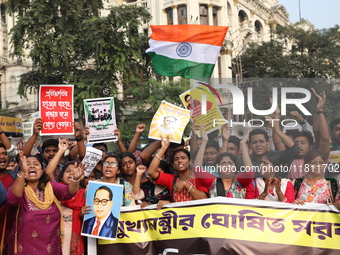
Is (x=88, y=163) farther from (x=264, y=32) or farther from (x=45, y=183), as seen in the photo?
(x=264, y=32)

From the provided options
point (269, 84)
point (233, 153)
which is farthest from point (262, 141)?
point (269, 84)

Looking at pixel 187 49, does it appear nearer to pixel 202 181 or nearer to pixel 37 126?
pixel 202 181

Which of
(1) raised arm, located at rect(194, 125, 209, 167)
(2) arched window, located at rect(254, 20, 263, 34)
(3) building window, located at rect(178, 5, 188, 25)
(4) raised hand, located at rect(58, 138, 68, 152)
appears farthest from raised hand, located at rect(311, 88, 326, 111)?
(2) arched window, located at rect(254, 20, 263, 34)

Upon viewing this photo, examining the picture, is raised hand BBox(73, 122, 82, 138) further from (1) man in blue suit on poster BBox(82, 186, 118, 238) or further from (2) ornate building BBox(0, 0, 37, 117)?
(2) ornate building BBox(0, 0, 37, 117)

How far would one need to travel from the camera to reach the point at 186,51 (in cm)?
579

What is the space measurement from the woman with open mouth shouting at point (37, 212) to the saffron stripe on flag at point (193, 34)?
2.43 metres

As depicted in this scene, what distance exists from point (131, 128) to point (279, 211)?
57.2 ft

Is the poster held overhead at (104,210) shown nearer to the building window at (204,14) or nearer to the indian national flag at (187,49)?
the indian national flag at (187,49)

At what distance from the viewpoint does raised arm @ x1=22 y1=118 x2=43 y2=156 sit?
5336 mm

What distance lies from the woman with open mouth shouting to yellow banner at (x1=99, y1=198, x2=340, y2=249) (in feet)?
3.45

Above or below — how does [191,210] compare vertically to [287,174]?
below

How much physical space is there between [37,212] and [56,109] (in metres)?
2.26

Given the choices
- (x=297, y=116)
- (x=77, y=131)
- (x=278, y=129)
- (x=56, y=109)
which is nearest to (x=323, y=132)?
(x=297, y=116)

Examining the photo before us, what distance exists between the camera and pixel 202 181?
4465 mm
